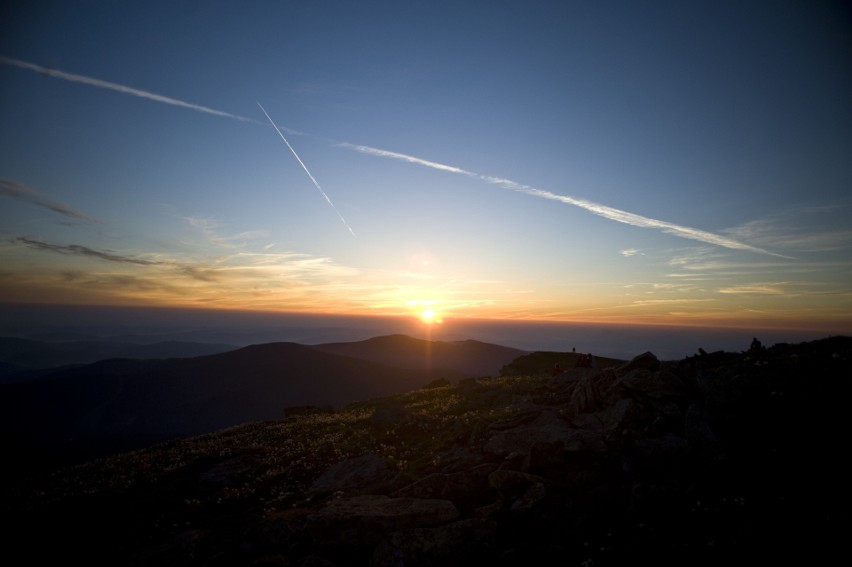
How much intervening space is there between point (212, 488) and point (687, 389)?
27.4 m

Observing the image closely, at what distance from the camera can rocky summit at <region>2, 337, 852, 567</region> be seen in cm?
1129

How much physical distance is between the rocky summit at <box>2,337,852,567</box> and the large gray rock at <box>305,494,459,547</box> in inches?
1.9

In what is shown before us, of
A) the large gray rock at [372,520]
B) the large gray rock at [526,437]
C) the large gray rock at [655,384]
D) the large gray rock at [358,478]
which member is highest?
the large gray rock at [655,384]

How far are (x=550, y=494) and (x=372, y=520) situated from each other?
6895 millimetres

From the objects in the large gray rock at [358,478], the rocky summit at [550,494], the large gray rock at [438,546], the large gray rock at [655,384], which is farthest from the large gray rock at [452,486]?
the large gray rock at [655,384]

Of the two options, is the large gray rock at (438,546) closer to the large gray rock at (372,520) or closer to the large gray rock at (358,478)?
the large gray rock at (372,520)

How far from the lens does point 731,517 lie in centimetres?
1123

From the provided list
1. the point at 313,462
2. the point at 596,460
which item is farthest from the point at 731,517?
the point at 313,462

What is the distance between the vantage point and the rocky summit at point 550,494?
11289 mm

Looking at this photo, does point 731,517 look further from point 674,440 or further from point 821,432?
point 821,432

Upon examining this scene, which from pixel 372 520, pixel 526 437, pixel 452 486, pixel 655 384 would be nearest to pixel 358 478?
pixel 372 520

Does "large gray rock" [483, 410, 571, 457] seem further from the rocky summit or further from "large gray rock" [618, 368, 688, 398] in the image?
"large gray rock" [618, 368, 688, 398]

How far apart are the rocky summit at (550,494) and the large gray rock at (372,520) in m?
0.05

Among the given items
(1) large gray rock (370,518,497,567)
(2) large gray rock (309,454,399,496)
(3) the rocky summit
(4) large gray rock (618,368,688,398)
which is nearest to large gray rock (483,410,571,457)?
(3) the rocky summit
